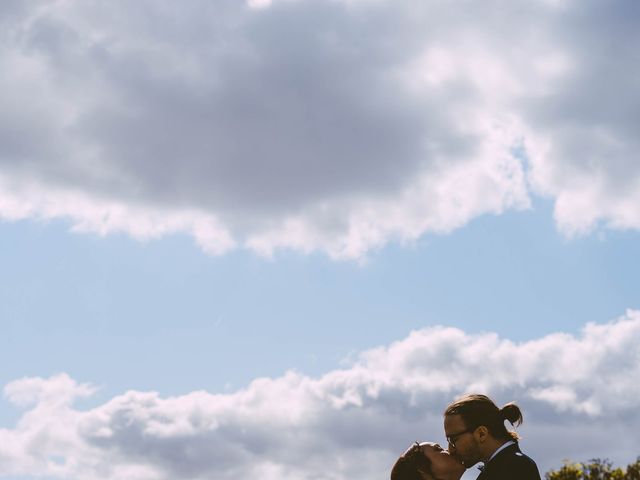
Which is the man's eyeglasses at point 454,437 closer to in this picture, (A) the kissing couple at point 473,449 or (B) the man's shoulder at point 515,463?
(A) the kissing couple at point 473,449

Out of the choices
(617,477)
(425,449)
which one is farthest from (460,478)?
(617,477)

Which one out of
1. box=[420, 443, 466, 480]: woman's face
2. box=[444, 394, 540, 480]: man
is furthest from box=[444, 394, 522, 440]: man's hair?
box=[420, 443, 466, 480]: woman's face

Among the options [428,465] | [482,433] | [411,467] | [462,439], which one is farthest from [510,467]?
[411,467]

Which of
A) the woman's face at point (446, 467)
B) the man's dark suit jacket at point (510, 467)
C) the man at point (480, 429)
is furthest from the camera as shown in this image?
the woman's face at point (446, 467)

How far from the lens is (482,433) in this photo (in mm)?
8508

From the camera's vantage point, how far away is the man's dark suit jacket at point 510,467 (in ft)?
26.4

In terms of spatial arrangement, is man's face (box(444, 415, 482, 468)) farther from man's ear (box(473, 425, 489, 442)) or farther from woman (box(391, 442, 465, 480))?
woman (box(391, 442, 465, 480))

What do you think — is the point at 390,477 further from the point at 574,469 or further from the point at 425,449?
the point at 574,469

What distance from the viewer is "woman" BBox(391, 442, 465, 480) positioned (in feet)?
28.9

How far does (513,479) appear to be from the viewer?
26.2ft

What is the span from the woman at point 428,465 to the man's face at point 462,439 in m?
0.22

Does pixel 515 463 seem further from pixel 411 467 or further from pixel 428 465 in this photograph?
pixel 411 467

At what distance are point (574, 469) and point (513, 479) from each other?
61.5 ft

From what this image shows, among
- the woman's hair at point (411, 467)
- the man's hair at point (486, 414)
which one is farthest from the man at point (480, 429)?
the woman's hair at point (411, 467)
